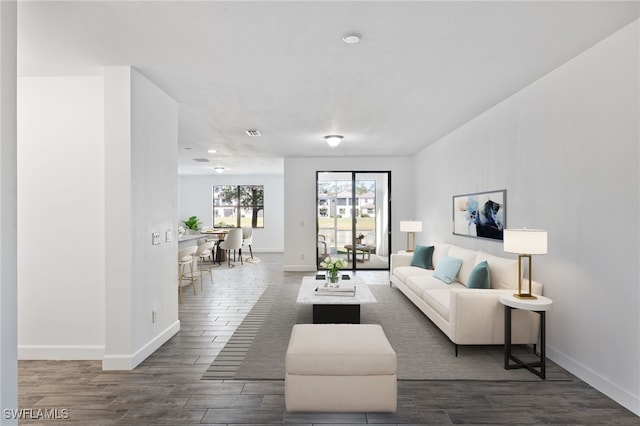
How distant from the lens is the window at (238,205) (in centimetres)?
1217


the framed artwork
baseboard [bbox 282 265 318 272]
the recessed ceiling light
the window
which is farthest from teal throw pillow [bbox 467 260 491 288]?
the window

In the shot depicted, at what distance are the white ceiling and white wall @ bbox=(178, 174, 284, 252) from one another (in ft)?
24.6

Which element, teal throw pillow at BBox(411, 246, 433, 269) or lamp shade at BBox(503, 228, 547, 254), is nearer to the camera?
lamp shade at BBox(503, 228, 547, 254)

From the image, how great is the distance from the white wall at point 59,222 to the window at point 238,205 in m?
8.78

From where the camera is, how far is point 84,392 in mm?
2711

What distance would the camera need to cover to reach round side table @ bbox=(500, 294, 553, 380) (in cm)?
288

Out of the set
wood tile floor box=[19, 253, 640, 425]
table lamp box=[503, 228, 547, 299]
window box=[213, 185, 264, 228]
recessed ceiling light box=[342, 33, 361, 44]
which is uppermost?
recessed ceiling light box=[342, 33, 361, 44]

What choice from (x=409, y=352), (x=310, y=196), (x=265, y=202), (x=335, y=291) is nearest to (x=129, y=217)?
(x=335, y=291)

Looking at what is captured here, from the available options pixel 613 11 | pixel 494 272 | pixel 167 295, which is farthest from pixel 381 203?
pixel 613 11

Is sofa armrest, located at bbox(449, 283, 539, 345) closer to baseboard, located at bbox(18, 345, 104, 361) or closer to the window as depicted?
baseboard, located at bbox(18, 345, 104, 361)

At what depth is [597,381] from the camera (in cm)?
273

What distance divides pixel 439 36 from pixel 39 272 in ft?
13.4

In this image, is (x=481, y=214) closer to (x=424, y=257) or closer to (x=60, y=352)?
(x=424, y=257)

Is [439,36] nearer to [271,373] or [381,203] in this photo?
[271,373]
